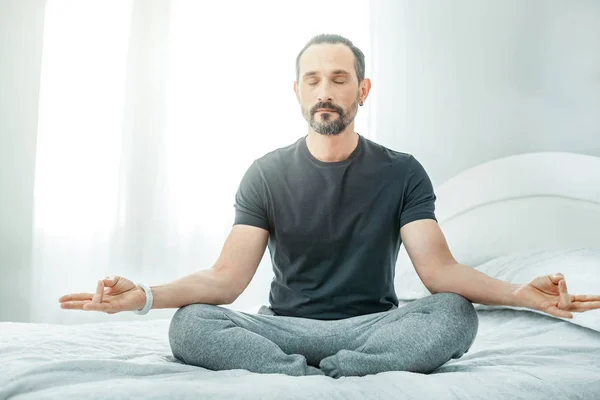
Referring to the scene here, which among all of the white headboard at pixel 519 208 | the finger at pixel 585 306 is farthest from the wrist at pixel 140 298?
the white headboard at pixel 519 208

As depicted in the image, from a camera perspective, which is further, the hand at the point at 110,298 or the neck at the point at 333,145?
the neck at the point at 333,145

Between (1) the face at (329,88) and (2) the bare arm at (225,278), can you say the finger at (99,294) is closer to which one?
(2) the bare arm at (225,278)

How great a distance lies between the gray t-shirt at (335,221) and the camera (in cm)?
155

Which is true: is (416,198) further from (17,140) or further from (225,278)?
(17,140)

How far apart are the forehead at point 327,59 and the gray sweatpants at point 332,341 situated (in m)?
0.63

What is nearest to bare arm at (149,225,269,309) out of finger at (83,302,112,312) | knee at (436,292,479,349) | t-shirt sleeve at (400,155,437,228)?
finger at (83,302,112,312)

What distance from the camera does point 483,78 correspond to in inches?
111

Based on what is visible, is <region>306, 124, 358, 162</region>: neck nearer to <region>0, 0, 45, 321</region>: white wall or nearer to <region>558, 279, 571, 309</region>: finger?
<region>558, 279, 571, 309</region>: finger

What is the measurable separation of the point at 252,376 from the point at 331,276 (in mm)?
484

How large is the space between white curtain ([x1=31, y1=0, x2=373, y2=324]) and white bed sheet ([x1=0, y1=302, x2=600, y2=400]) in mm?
1366

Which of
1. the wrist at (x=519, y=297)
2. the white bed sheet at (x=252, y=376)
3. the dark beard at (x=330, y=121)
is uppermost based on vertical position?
the dark beard at (x=330, y=121)

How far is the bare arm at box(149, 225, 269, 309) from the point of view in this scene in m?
1.36

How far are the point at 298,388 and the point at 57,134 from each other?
2.27m

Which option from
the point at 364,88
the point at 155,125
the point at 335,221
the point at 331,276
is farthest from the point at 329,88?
the point at 155,125
